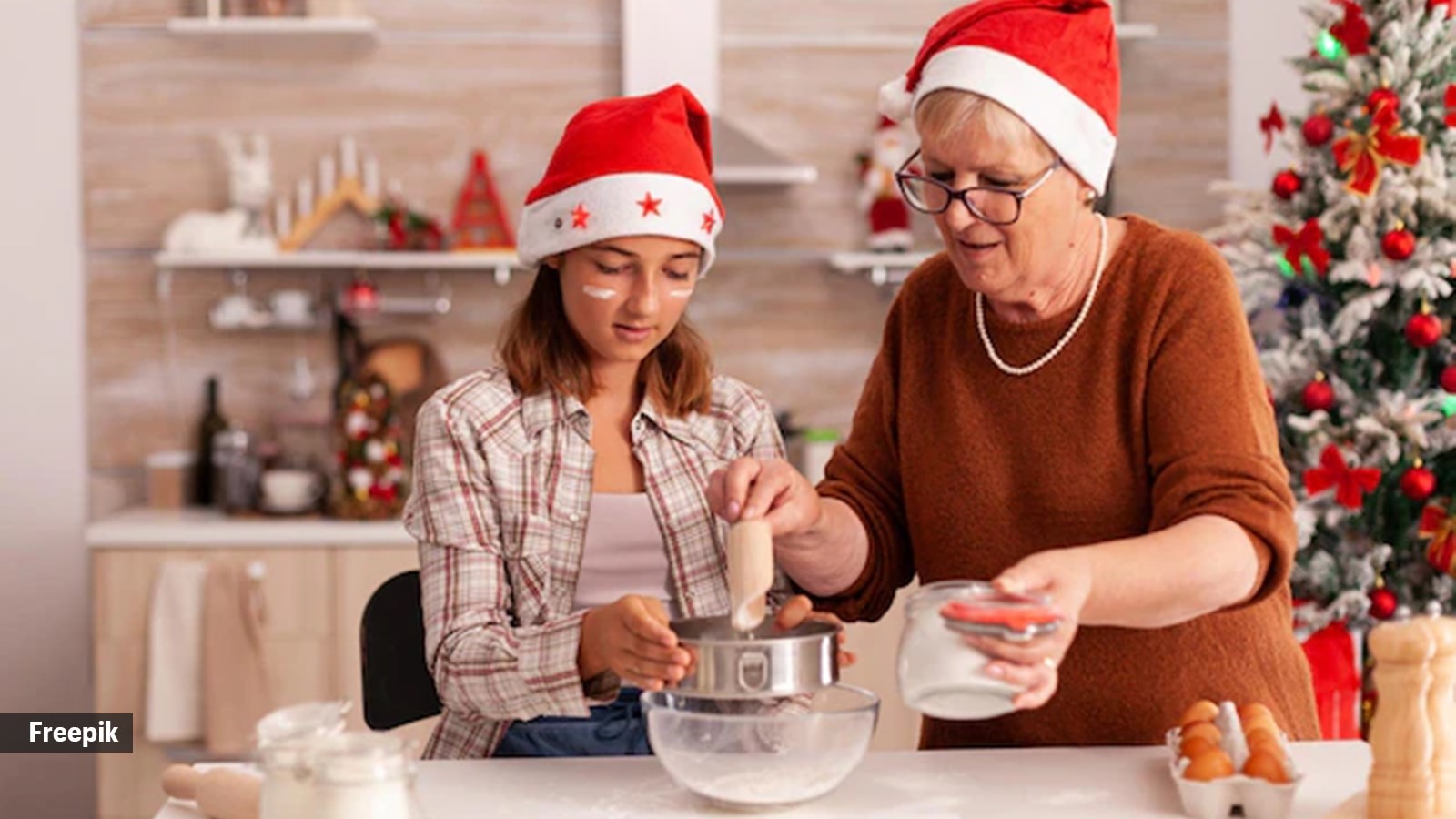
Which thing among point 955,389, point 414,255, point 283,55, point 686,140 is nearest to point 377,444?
point 414,255

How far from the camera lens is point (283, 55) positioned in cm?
417

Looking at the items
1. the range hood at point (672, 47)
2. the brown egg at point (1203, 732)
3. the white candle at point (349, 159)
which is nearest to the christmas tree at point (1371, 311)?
the range hood at point (672, 47)

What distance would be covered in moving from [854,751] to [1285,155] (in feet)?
10.3

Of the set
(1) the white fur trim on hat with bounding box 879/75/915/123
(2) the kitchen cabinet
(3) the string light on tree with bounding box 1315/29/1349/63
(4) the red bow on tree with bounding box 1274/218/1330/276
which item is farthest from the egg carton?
(2) the kitchen cabinet

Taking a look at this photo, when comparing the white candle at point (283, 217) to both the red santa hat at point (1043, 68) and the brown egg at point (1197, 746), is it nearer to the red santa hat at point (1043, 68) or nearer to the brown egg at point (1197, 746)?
the red santa hat at point (1043, 68)

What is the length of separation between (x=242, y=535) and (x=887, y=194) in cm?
174

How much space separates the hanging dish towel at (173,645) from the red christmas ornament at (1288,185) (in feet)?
7.98

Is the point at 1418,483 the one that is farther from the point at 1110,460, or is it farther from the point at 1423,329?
the point at 1110,460

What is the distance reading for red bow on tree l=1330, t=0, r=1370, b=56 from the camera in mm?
3256

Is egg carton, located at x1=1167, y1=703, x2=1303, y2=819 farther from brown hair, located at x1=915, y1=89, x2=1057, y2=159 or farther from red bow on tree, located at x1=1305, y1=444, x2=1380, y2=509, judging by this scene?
red bow on tree, located at x1=1305, y1=444, x2=1380, y2=509

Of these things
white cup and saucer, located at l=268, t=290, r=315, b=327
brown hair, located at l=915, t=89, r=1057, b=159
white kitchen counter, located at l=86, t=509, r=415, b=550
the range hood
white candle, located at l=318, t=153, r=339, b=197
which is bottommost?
white kitchen counter, located at l=86, t=509, r=415, b=550

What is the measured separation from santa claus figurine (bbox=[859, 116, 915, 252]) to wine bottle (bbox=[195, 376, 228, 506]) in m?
1.68

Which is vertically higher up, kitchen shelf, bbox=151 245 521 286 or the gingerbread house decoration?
the gingerbread house decoration

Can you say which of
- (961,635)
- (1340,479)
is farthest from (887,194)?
(961,635)
